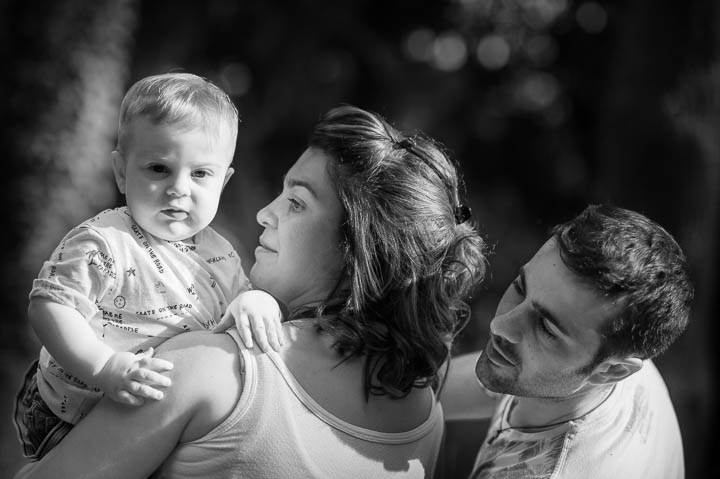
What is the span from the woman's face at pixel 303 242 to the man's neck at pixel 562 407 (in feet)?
2.14

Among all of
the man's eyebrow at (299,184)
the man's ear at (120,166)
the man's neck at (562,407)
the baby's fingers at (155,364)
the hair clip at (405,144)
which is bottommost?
the man's neck at (562,407)

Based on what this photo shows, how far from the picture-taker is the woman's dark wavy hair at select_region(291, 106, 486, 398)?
186 cm

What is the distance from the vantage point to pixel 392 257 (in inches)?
75.1

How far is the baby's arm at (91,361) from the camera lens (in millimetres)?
1577

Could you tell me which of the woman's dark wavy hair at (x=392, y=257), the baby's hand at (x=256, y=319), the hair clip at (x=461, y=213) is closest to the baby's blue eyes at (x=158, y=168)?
the baby's hand at (x=256, y=319)

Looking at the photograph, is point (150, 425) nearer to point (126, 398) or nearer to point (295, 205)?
point (126, 398)

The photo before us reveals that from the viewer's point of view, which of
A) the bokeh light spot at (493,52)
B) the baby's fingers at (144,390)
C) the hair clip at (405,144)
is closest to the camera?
the baby's fingers at (144,390)

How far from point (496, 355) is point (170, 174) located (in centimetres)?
93

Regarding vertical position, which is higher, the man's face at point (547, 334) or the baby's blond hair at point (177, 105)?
the baby's blond hair at point (177, 105)

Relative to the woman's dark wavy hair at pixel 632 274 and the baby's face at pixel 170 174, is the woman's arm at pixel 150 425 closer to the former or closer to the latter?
the baby's face at pixel 170 174

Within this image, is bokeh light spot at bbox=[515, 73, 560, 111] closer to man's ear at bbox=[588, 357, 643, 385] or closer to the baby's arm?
man's ear at bbox=[588, 357, 643, 385]

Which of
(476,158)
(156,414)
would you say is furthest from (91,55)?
(156,414)

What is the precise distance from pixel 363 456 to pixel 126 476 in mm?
524

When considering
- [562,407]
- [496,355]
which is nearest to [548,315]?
[496,355]
